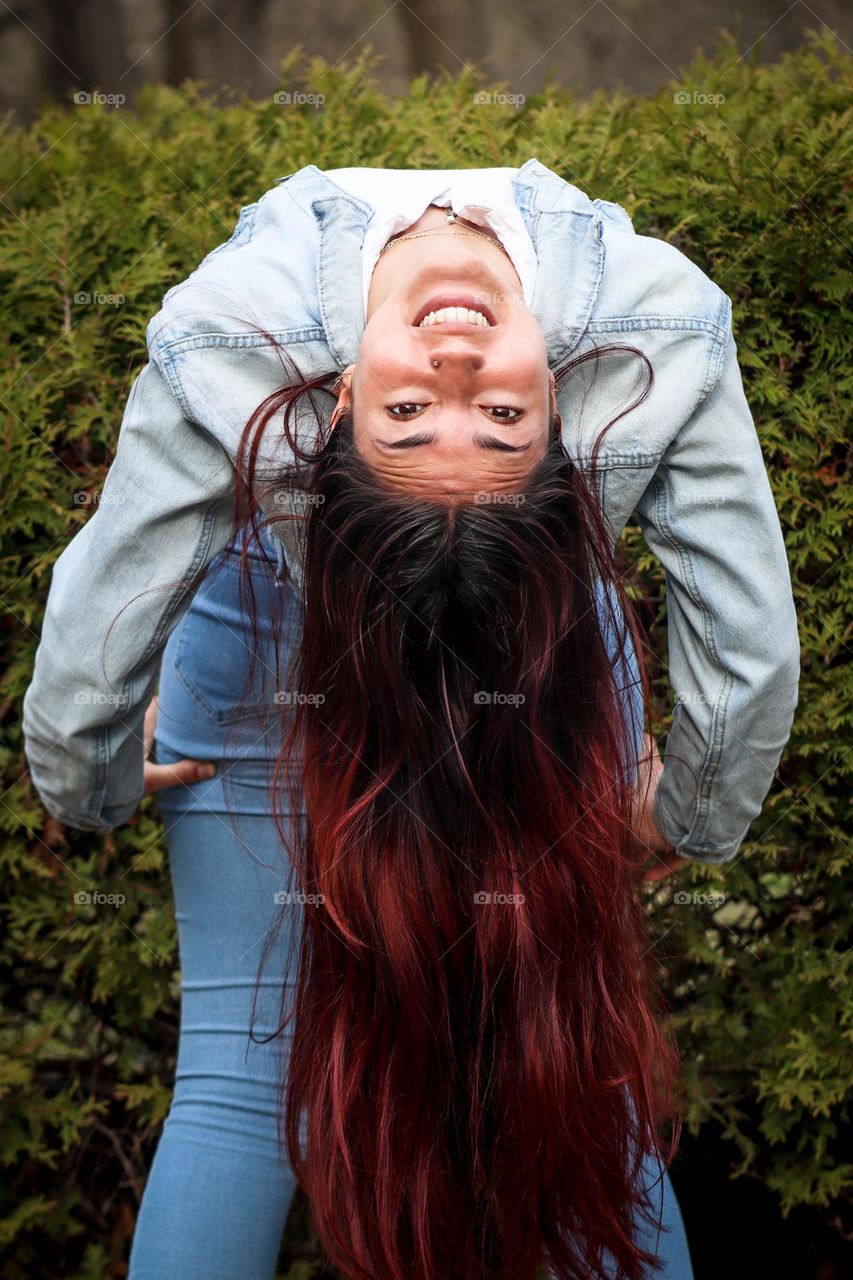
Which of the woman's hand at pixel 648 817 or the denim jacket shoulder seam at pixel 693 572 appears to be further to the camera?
the woman's hand at pixel 648 817

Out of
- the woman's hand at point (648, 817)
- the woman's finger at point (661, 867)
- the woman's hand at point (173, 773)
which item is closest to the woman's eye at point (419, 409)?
the woman's hand at point (648, 817)

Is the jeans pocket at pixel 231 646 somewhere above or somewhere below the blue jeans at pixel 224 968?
above

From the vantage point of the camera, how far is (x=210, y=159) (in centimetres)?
262

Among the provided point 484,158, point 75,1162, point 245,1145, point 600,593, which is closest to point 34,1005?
point 75,1162

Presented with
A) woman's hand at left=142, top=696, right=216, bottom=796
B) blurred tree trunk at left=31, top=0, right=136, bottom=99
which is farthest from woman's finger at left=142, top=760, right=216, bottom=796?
blurred tree trunk at left=31, top=0, right=136, bottom=99

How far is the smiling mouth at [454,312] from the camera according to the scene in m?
1.62

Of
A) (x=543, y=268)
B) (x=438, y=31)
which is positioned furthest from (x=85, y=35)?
(x=543, y=268)

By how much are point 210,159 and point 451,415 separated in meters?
1.34

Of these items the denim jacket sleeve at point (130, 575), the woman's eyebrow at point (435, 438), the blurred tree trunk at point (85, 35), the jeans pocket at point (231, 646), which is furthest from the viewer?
the blurred tree trunk at point (85, 35)

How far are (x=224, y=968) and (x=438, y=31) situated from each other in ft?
31.0

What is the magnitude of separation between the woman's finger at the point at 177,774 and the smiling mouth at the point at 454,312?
81 cm

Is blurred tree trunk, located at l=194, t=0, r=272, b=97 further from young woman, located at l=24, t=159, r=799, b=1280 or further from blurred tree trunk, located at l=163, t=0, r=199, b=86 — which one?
young woman, located at l=24, t=159, r=799, b=1280

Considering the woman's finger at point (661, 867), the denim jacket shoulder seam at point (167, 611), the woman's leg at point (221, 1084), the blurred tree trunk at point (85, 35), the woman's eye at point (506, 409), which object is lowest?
the woman's leg at point (221, 1084)

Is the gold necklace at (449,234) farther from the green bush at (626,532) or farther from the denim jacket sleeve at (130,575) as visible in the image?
the green bush at (626,532)
